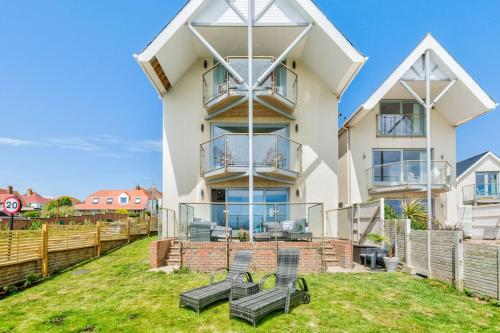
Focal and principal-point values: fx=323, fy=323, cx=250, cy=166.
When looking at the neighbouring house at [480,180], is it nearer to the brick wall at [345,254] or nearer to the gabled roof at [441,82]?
the gabled roof at [441,82]

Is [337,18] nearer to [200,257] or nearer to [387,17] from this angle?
[200,257]

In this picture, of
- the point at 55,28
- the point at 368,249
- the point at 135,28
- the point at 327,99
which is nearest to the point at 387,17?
the point at 327,99

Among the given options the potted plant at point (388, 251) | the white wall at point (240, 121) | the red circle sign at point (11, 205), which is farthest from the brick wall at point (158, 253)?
the potted plant at point (388, 251)

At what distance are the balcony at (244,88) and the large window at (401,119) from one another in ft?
22.4

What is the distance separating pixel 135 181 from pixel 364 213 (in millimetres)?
64878

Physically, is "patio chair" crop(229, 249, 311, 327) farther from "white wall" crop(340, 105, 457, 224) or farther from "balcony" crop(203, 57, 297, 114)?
"white wall" crop(340, 105, 457, 224)

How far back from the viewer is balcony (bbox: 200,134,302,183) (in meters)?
13.5

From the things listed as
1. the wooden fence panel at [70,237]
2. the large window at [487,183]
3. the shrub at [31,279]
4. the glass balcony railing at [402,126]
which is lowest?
the shrub at [31,279]

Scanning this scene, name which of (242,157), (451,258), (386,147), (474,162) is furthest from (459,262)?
(474,162)

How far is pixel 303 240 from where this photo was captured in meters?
11.1

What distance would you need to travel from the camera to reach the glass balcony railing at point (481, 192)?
22.2 metres

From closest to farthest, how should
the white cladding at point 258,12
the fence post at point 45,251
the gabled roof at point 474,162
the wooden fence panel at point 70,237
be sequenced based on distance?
the fence post at point 45,251 < the wooden fence panel at point 70,237 < the white cladding at point 258,12 < the gabled roof at point 474,162

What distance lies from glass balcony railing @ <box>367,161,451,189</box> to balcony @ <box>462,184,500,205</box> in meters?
6.32

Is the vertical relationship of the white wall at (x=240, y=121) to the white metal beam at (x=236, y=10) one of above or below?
below
